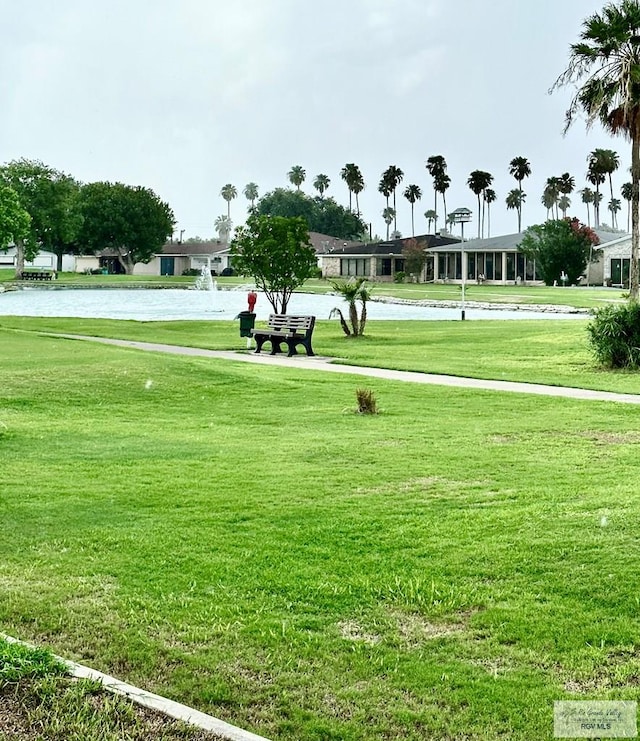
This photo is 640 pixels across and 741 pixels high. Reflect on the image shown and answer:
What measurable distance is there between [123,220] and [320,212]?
39887mm

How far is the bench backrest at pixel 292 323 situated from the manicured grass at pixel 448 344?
85cm

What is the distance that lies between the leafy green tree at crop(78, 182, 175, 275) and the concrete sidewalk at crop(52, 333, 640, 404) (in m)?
95.3

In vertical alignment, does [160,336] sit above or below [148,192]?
below

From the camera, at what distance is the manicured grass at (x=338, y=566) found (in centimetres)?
475

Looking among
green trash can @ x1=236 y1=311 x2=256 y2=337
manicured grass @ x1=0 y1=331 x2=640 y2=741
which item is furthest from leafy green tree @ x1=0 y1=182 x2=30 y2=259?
manicured grass @ x1=0 y1=331 x2=640 y2=741

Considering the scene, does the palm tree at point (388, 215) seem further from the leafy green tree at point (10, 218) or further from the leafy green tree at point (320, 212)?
the leafy green tree at point (10, 218)

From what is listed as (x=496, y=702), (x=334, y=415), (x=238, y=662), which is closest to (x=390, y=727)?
(x=496, y=702)

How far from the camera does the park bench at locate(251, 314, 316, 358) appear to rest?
936 inches

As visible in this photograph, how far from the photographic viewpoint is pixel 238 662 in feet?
16.6

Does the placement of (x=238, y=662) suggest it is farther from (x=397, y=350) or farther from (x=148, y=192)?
(x=148, y=192)

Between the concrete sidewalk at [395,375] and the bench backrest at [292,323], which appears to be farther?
the bench backrest at [292,323]

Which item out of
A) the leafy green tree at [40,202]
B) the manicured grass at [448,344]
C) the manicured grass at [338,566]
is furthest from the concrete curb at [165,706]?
the leafy green tree at [40,202]

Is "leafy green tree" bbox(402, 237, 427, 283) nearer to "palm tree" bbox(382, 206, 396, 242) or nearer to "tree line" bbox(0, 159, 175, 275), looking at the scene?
"tree line" bbox(0, 159, 175, 275)

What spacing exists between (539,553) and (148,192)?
121 meters
